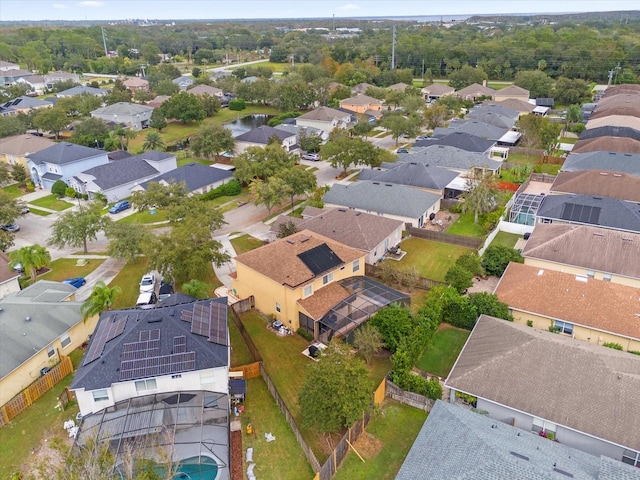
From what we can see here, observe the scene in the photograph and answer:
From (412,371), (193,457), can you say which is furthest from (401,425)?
(193,457)

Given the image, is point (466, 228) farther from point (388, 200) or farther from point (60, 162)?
point (60, 162)

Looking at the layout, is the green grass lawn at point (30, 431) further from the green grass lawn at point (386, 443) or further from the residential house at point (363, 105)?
the residential house at point (363, 105)

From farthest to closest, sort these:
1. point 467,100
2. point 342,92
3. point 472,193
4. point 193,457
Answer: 1. point 342,92
2. point 467,100
3. point 472,193
4. point 193,457

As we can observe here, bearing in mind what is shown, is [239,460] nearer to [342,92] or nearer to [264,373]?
[264,373]

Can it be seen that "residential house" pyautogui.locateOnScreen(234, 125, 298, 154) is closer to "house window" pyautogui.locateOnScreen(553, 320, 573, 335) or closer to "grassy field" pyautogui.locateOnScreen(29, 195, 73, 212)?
"grassy field" pyautogui.locateOnScreen(29, 195, 73, 212)

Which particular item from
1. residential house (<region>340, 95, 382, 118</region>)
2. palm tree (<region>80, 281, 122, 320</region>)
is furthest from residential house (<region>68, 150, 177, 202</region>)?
residential house (<region>340, 95, 382, 118</region>)

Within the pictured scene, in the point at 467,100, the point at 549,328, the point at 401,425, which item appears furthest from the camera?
the point at 467,100
